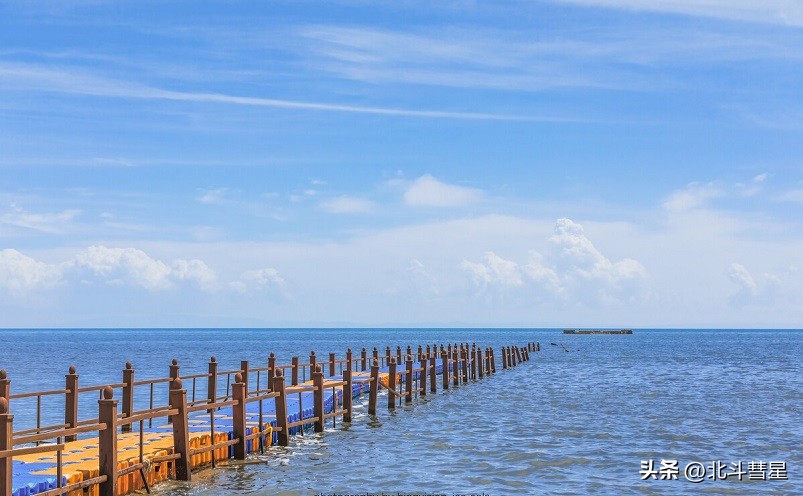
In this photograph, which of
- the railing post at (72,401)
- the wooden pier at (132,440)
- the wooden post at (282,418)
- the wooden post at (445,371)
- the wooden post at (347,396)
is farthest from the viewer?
the wooden post at (445,371)

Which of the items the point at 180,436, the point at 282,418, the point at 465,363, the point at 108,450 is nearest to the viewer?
the point at 108,450

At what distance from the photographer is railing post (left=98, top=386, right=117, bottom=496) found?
46.8ft

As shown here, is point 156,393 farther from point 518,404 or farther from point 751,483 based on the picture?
point 751,483

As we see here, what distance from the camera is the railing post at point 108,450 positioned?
46.8 feet

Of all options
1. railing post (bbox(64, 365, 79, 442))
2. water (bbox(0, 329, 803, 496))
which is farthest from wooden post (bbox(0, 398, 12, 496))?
railing post (bbox(64, 365, 79, 442))

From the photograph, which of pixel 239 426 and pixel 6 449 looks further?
pixel 239 426

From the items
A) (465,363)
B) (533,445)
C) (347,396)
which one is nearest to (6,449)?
(533,445)

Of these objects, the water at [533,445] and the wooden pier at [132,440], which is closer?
the wooden pier at [132,440]

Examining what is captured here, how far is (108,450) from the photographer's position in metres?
14.3

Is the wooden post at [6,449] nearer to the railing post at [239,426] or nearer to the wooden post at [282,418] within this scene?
the railing post at [239,426]

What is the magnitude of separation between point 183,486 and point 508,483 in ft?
22.0

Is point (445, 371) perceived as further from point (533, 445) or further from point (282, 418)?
point (282, 418)

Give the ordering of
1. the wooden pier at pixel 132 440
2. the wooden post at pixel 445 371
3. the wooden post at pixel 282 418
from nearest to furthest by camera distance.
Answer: the wooden pier at pixel 132 440, the wooden post at pixel 282 418, the wooden post at pixel 445 371

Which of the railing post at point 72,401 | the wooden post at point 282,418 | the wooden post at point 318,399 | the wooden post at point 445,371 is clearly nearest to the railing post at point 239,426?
the wooden post at point 282,418
